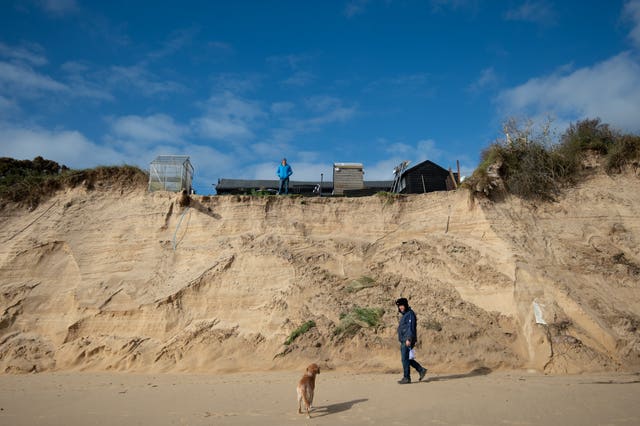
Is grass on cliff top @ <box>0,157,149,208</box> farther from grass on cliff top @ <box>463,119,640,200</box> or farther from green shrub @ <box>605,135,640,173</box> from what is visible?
green shrub @ <box>605,135,640,173</box>

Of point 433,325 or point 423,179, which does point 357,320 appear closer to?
point 433,325

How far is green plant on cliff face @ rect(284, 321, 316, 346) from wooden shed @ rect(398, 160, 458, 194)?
8.17 meters

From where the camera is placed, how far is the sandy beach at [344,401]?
5570mm

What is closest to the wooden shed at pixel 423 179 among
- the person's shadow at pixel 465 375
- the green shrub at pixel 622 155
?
the green shrub at pixel 622 155

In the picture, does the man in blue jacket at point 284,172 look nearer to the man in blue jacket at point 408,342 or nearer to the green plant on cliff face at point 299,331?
the green plant on cliff face at point 299,331

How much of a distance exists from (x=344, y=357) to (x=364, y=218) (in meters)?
4.38

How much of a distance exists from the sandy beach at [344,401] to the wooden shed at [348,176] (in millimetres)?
9515

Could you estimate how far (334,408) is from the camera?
6.15m

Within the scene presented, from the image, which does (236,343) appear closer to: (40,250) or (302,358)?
A: (302,358)

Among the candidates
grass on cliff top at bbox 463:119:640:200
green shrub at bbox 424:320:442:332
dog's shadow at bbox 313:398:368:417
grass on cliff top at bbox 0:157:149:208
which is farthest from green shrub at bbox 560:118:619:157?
grass on cliff top at bbox 0:157:149:208

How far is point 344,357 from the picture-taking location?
9570 millimetres

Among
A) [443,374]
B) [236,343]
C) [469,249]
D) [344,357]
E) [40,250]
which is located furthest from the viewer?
[40,250]

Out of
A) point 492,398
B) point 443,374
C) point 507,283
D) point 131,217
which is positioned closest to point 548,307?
point 507,283

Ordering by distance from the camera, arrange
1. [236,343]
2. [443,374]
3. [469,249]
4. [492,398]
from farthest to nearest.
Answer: [469,249] → [236,343] → [443,374] → [492,398]
